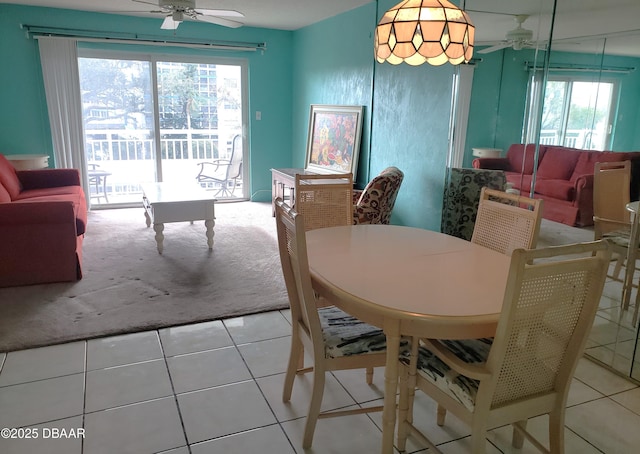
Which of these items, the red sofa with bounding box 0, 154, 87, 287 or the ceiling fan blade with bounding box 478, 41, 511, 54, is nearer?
the ceiling fan blade with bounding box 478, 41, 511, 54

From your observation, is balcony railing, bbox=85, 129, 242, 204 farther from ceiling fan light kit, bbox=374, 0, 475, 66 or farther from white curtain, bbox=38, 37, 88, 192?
ceiling fan light kit, bbox=374, 0, 475, 66

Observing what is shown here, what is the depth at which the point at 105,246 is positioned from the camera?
178 inches

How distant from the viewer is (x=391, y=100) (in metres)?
4.41

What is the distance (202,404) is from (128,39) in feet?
16.3

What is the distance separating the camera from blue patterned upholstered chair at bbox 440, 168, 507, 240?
143 inches

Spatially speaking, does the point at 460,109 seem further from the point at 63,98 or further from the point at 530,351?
the point at 63,98

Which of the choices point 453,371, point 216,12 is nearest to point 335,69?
point 216,12

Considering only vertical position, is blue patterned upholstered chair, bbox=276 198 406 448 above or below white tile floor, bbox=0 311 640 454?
above

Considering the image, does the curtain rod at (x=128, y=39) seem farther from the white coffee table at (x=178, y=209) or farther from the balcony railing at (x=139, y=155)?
the white coffee table at (x=178, y=209)

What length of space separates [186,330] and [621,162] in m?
2.61

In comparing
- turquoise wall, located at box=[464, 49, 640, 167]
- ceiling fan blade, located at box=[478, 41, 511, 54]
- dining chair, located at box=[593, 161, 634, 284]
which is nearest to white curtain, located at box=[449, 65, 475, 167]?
turquoise wall, located at box=[464, 49, 640, 167]

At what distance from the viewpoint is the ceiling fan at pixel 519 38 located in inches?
118

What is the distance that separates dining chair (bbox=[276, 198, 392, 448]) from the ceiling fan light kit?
747 mm

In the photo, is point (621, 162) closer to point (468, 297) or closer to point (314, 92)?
point (468, 297)
